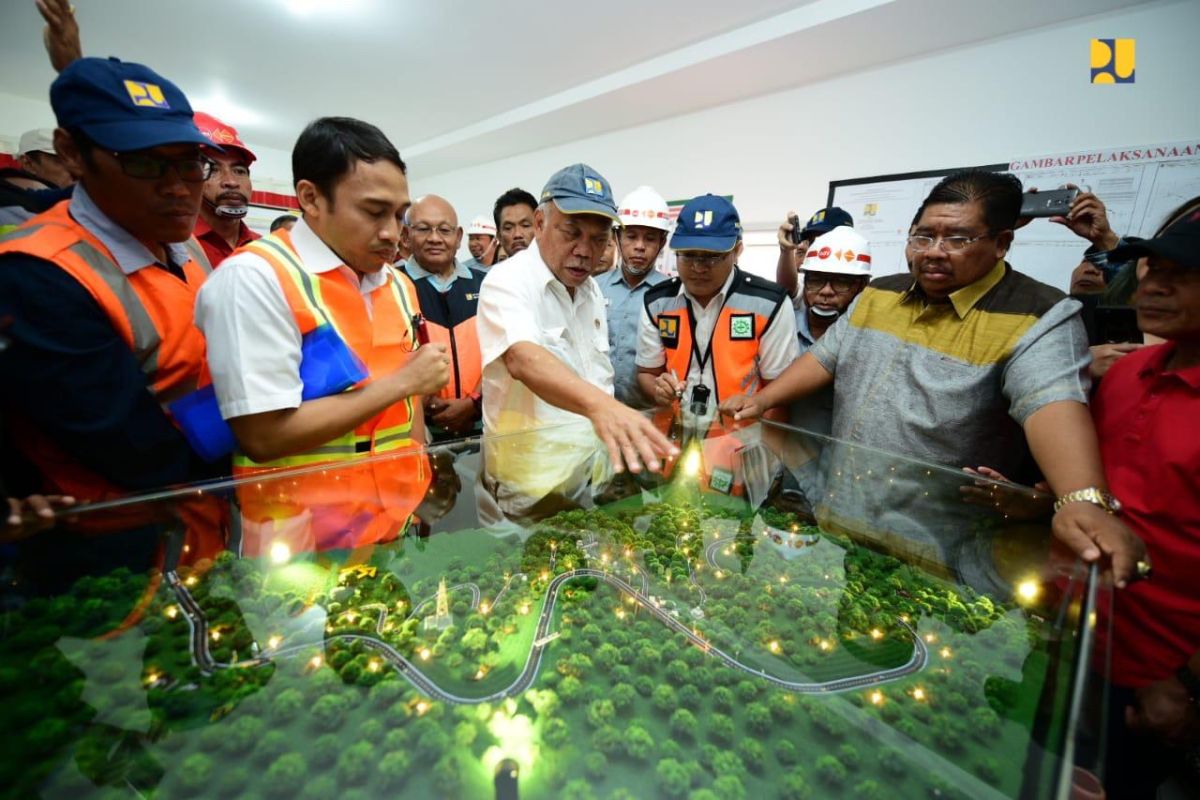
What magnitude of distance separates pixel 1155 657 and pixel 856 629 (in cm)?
62

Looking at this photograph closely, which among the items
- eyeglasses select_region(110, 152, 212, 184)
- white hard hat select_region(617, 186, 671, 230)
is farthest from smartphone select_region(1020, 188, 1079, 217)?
eyeglasses select_region(110, 152, 212, 184)

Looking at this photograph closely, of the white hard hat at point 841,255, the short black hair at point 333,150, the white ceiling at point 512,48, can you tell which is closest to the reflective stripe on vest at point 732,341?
the white hard hat at point 841,255

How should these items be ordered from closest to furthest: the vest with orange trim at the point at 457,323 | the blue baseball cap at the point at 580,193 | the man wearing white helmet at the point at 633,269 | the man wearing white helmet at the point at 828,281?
the blue baseball cap at the point at 580,193 < the man wearing white helmet at the point at 828,281 < the vest with orange trim at the point at 457,323 < the man wearing white helmet at the point at 633,269

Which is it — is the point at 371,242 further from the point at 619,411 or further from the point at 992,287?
the point at 992,287

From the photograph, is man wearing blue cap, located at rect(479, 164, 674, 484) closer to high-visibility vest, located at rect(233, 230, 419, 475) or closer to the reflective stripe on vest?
high-visibility vest, located at rect(233, 230, 419, 475)

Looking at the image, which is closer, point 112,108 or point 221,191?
point 112,108

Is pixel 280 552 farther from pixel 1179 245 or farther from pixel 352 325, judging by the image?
pixel 1179 245

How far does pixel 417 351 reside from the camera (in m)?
1.18

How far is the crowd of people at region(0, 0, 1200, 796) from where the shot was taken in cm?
93

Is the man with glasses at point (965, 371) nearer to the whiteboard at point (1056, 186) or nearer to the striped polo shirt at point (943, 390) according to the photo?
the striped polo shirt at point (943, 390)

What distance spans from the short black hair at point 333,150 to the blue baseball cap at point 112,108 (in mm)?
197

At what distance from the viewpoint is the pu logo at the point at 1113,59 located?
2572 millimetres

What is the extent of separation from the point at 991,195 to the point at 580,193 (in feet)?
3.47

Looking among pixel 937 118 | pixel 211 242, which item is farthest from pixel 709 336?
pixel 937 118
